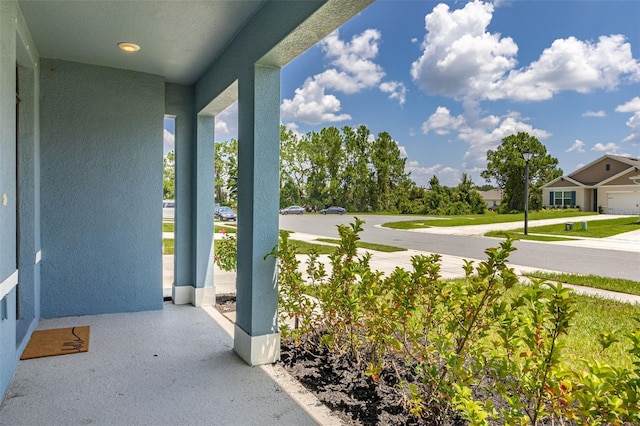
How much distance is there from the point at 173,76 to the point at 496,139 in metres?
3.67

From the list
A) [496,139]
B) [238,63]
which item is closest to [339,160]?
[496,139]

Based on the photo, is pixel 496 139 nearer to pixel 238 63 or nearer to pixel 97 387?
pixel 238 63

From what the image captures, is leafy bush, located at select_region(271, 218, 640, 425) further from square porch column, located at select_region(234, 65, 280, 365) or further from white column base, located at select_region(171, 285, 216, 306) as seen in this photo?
white column base, located at select_region(171, 285, 216, 306)

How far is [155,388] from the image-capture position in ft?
7.93

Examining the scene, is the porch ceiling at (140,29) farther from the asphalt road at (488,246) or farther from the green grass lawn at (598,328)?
the green grass lawn at (598,328)

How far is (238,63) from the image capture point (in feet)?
9.93

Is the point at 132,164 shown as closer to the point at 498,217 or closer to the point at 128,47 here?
the point at 128,47

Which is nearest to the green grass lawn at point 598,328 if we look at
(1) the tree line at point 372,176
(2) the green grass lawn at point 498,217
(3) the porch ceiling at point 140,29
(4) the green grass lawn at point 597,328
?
(4) the green grass lawn at point 597,328

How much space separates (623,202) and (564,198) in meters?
0.83

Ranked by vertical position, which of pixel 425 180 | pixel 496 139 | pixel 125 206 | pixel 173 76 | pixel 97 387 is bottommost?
pixel 97 387

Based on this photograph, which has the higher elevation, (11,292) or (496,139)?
(496,139)

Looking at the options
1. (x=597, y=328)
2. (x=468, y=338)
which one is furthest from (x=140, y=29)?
(x=597, y=328)

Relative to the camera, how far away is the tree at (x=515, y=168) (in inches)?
168

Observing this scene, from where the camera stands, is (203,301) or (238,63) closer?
(238,63)
